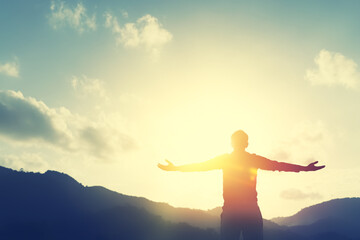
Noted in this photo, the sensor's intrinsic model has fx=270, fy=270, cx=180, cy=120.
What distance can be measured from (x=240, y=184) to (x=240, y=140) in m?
0.98

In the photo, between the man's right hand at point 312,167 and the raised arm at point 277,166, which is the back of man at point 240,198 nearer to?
the raised arm at point 277,166

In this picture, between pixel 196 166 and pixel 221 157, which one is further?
pixel 196 166

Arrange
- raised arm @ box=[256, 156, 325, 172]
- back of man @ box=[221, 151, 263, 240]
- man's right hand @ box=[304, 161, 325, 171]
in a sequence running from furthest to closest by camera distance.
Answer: man's right hand @ box=[304, 161, 325, 171] → raised arm @ box=[256, 156, 325, 172] → back of man @ box=[221, 151, 263, 240]

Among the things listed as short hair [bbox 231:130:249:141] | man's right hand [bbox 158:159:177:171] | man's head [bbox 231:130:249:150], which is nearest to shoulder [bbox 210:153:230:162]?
man's head [bbox 231:130:249:150]

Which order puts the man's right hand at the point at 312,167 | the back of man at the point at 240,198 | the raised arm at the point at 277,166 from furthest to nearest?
the man's right hand at the point at 312,167 < the raised arm at the point at 277,166 < the back of man at the point at 240,198

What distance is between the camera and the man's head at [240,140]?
244 inches

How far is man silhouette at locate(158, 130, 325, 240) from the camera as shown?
5.76 meters

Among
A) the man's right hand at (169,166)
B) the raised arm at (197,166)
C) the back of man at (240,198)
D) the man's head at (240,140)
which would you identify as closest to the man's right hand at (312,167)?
the back of man at (240,198)

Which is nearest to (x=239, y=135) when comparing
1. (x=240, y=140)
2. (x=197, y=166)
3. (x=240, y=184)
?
(x=240, y=140)

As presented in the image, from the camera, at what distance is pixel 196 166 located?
253 inches

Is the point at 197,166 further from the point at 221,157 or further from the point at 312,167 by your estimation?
the point at 312,167

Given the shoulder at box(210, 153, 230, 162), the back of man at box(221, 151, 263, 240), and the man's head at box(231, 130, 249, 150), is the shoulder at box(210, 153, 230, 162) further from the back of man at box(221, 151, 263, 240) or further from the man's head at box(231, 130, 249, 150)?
the man's head at box(231, 130, 249, 150)

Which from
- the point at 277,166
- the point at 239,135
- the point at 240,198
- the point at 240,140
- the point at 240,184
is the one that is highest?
the point at 239,135

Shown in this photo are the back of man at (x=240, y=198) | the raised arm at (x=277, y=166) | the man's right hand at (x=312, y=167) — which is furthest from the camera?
the man's right hand at (x=312, y=167)
